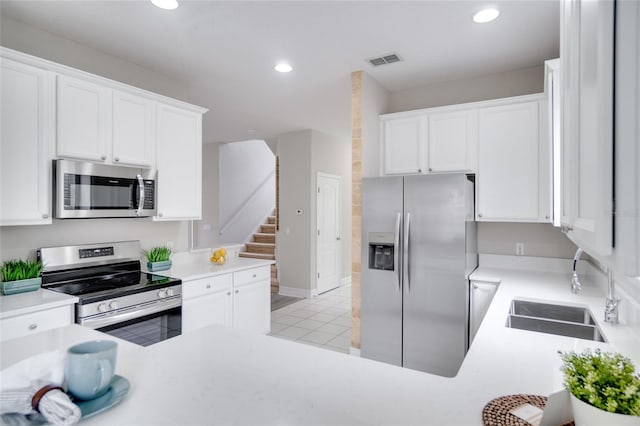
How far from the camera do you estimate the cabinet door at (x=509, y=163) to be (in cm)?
302

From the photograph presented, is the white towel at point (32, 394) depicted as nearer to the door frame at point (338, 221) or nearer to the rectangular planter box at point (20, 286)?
the rectangular planter box at point (20, 286)

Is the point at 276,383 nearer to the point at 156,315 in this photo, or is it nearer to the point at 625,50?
the point at 625,50

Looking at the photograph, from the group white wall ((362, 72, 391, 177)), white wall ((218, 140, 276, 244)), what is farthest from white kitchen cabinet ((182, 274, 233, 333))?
white wall ((218, 140, 276, 244))

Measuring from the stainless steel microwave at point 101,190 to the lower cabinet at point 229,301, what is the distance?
2.53 feet

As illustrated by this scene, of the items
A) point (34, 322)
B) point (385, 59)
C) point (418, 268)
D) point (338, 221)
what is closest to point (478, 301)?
point (418, 268)

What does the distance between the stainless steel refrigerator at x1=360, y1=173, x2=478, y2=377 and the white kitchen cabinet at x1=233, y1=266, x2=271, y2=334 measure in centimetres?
112

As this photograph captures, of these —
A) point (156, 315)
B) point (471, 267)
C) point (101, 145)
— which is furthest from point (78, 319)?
point (471, 267)

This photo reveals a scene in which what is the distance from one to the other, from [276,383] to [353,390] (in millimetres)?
221

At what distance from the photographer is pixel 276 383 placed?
1.00 meters

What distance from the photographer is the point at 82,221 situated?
9.07 feet

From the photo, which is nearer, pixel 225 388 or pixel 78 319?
pixel 225 388

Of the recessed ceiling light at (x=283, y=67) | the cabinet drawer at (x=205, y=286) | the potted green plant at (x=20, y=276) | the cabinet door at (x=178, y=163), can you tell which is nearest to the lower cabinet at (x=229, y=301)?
the cabinet drawer at (x=205, y=286)

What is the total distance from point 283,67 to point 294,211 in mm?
2971

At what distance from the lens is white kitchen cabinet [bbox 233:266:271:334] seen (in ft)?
11.2
